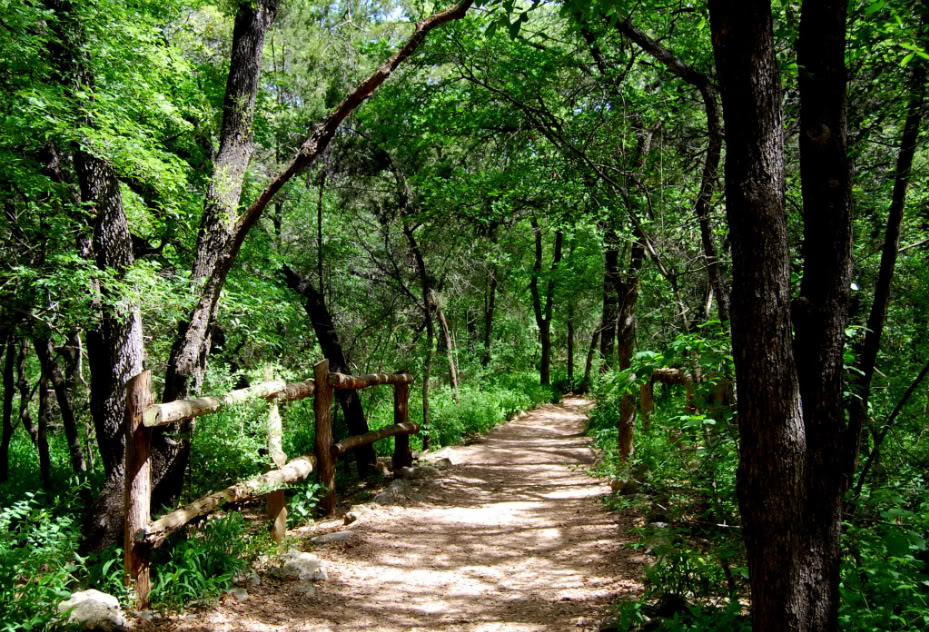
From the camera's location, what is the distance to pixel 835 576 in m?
2.51

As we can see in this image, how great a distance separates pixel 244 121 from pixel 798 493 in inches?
219

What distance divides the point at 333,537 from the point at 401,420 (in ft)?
10.2

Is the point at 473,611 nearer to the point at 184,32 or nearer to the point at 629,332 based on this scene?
the point at 629,332

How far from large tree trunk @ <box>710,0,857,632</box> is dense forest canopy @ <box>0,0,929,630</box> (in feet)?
0.03

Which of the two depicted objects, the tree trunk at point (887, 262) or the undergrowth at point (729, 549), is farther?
the tree trunk at point (887, 262)

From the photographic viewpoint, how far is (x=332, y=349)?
9297mm

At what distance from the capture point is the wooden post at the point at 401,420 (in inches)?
352

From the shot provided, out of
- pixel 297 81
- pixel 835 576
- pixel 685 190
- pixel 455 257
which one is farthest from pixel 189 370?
pixel 297 81

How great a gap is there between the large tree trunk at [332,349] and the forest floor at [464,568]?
1242mm

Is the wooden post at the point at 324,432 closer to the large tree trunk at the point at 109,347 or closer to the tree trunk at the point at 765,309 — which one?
the large tree trunk at the point at 109,347

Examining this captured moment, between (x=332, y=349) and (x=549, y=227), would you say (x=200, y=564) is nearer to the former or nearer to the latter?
(x=332, y=349)

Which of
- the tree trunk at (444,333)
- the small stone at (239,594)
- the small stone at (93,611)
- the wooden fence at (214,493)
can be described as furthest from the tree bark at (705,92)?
the tree trunk at (444,333)

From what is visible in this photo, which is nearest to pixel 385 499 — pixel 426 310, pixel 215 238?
pixel 215 238

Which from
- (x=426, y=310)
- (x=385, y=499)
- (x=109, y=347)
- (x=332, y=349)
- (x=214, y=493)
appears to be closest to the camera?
(x=214, y=493)
